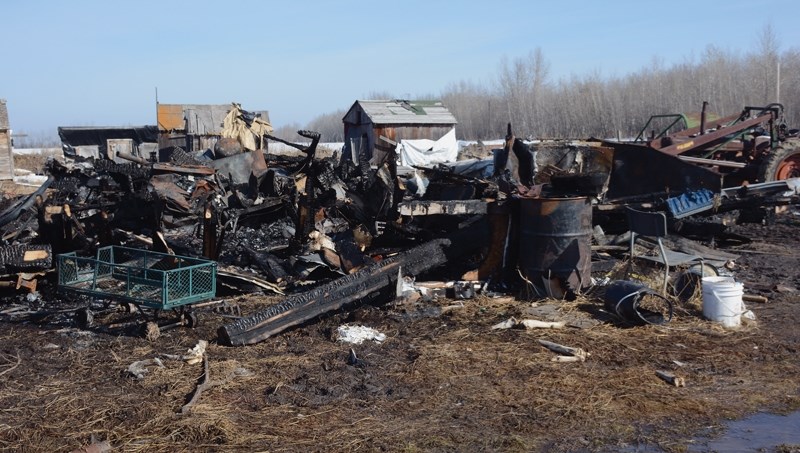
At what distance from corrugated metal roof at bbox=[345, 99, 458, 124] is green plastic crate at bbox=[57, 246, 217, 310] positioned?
24634mm

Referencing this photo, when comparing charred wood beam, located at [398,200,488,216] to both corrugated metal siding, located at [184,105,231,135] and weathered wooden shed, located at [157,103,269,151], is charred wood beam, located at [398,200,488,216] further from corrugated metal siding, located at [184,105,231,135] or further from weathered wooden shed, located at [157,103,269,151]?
corrugated metal siding, located at [184,105,231,135]

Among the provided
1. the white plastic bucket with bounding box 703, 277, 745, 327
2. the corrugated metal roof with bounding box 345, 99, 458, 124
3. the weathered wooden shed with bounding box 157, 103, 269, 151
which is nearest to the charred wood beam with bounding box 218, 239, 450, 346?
the white plastic bucket with bounding box 703, 277, 745, 327

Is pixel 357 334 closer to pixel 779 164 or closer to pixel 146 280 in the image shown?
pixel 146 280

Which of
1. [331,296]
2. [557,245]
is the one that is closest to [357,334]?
[331,296]

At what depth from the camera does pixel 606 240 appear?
33.2 ft

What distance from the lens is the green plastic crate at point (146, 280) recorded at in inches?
254

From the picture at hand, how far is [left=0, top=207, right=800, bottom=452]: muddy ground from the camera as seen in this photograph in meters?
4.48

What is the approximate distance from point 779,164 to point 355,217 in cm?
811

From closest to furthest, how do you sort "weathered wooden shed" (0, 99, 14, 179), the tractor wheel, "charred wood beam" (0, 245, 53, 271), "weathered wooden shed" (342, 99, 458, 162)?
"charred wood beam" (0, 245, 53, 271), the tractor wheel, "weathered wooden shed" (0, 99, 14, 179), "weathered wooden shed" (342, 99, 458, 162)

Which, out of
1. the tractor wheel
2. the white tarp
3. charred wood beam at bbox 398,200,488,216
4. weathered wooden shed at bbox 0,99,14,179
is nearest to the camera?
charred wood beam at bbox 398,200,488,216

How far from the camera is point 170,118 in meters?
34.9

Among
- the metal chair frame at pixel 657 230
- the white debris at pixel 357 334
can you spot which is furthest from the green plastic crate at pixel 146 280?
the metal chair frame at pixel 657 230

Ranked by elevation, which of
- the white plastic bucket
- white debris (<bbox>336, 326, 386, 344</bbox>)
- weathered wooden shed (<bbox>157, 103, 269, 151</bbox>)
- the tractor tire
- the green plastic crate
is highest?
weathered wooden shed (<bbox>157, 103, 269, 151</bbox>)

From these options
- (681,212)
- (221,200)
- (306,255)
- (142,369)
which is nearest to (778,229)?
(681,212)
